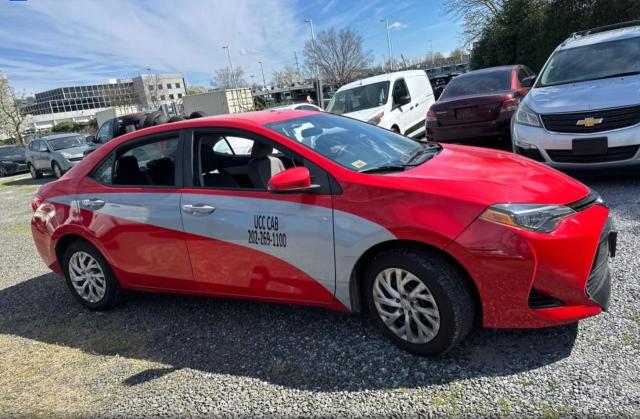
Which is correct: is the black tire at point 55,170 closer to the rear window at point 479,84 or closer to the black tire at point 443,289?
the rear window at point 479,84

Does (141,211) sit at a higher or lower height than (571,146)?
higher

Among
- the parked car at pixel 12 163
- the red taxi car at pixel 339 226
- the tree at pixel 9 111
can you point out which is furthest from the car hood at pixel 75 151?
the tree at pixel 9 111

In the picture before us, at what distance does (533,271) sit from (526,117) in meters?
4.02

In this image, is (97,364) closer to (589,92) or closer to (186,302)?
(186,302)

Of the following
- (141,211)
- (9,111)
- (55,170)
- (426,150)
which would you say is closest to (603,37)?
(426,150)

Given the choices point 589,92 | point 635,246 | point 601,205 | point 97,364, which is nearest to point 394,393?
point 601,205

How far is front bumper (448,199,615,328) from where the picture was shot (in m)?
2.55

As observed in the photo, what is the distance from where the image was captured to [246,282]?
3430 millimetres

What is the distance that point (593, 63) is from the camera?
6.43m

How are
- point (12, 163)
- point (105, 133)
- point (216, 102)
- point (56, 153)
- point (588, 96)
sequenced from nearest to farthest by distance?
point (588, 96), point (105, 133), point (56, 153), point (12, 163), point (216, 102)

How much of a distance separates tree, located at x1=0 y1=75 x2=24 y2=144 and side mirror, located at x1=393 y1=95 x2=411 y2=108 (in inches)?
1726

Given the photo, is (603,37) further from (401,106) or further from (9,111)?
(9,111)

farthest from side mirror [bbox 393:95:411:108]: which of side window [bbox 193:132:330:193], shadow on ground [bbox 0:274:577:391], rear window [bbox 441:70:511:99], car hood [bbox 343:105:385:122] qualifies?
shadow on ground [bbox 0:274:577:391]

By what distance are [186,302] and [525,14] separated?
18.7 metres
